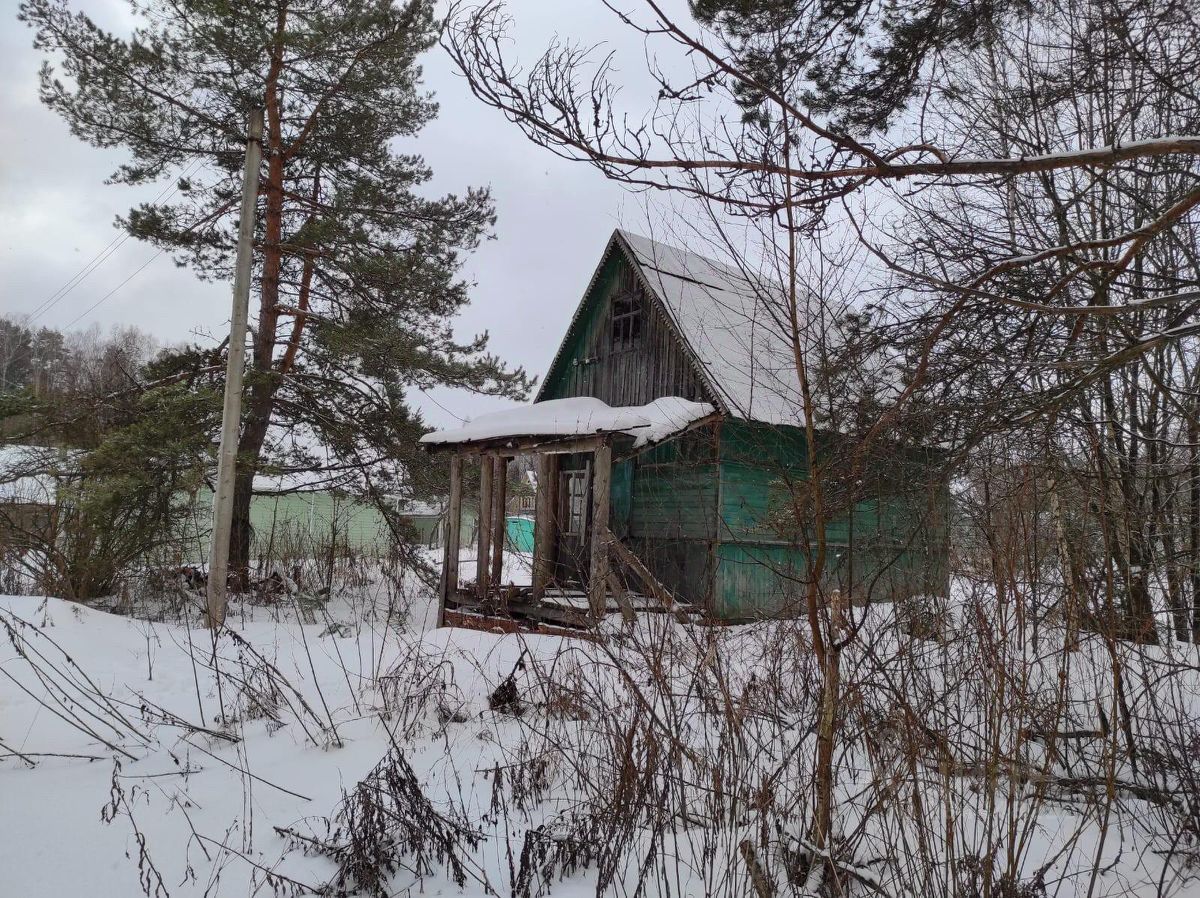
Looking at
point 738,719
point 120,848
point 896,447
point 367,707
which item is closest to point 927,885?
point 738,719

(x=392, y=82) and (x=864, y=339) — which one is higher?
(x=392, y=82)

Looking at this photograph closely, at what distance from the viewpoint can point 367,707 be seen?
5.20 metres

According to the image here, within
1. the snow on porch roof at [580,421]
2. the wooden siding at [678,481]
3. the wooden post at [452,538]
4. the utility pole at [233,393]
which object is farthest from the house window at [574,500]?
the utility pole at [233,393]

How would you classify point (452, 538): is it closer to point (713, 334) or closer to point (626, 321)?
point (626, 321)

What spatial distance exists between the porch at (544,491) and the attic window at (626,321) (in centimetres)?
167

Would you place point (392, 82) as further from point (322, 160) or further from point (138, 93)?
point (138, 93)

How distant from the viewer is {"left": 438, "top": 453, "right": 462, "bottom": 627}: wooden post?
33.3 feet

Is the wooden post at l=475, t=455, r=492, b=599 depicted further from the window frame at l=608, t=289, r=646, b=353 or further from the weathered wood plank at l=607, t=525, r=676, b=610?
the window frame at l=608, t=289, r=646, b=353

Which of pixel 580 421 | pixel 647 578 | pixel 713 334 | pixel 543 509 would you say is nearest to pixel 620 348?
pixel 713 334

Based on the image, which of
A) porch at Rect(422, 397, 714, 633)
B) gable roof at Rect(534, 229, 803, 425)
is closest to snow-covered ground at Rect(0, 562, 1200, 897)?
porch at Rect(422, 397, 714, 633)

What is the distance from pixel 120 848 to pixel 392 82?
11358 mm

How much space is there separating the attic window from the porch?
1.67 m

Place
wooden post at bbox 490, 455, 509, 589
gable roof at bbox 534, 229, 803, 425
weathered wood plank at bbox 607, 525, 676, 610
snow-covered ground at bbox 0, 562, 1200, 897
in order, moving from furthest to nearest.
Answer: gable roof at bbox 534, 229, 803, 425 → wooden post at bbox 490, 455, 509, 589 → weathered wood plank at bbox 607, 525, 676, 610 → snow-covered ground at bbox 0, 562, 1200, 897

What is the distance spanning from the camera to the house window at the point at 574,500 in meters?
11.7
